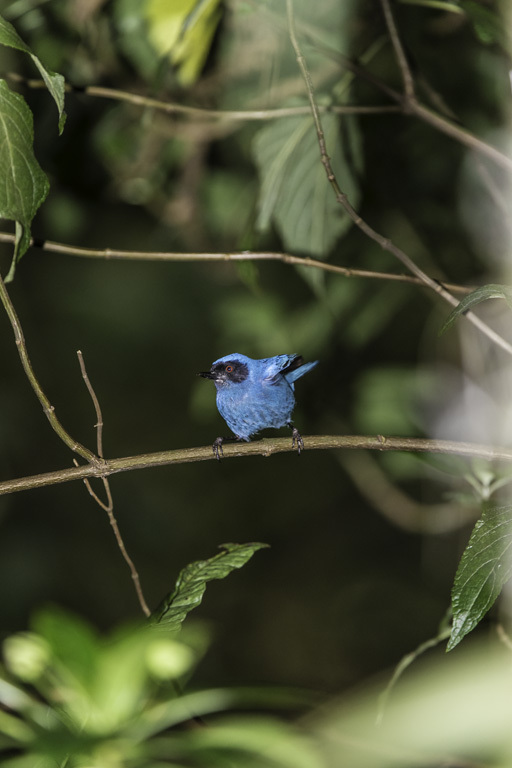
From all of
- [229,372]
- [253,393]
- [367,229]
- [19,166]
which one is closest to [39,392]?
[19,166]

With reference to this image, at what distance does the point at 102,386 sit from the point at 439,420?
2.80 meters

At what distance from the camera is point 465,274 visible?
381 cm

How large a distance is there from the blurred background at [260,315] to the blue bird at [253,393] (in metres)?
0.34

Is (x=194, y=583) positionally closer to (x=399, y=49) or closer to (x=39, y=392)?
(x=39, y=392)

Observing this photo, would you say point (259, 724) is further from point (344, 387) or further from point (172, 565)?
point (172, 565)

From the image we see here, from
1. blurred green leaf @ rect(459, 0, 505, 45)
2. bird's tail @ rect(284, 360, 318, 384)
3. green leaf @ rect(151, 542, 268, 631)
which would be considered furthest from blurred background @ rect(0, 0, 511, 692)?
green leaf @ rect(151, 542, 268, 631)

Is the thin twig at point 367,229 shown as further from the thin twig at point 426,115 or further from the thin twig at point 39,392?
the thin twig at point 39,392

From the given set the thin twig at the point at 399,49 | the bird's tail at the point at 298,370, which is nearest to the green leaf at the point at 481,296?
the thin twig at the point at 399,49

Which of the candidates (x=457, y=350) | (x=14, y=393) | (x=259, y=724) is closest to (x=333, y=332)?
(x=457, y=350)

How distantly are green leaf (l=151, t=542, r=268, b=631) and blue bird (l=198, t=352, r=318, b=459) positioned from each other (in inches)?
40.8

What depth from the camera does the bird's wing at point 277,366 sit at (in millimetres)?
2729

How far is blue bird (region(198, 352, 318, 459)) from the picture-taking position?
266 centimetres

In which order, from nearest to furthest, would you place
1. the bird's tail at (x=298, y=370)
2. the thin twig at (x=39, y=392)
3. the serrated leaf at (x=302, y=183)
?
the thin twig at (x=39, y=392), the serrated leaf at (x=302, y=183), the bird's tail at (x=298, y=370)

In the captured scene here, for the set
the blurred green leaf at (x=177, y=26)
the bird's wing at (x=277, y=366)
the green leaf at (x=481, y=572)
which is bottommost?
the green leaf at (x=481, y=572)
